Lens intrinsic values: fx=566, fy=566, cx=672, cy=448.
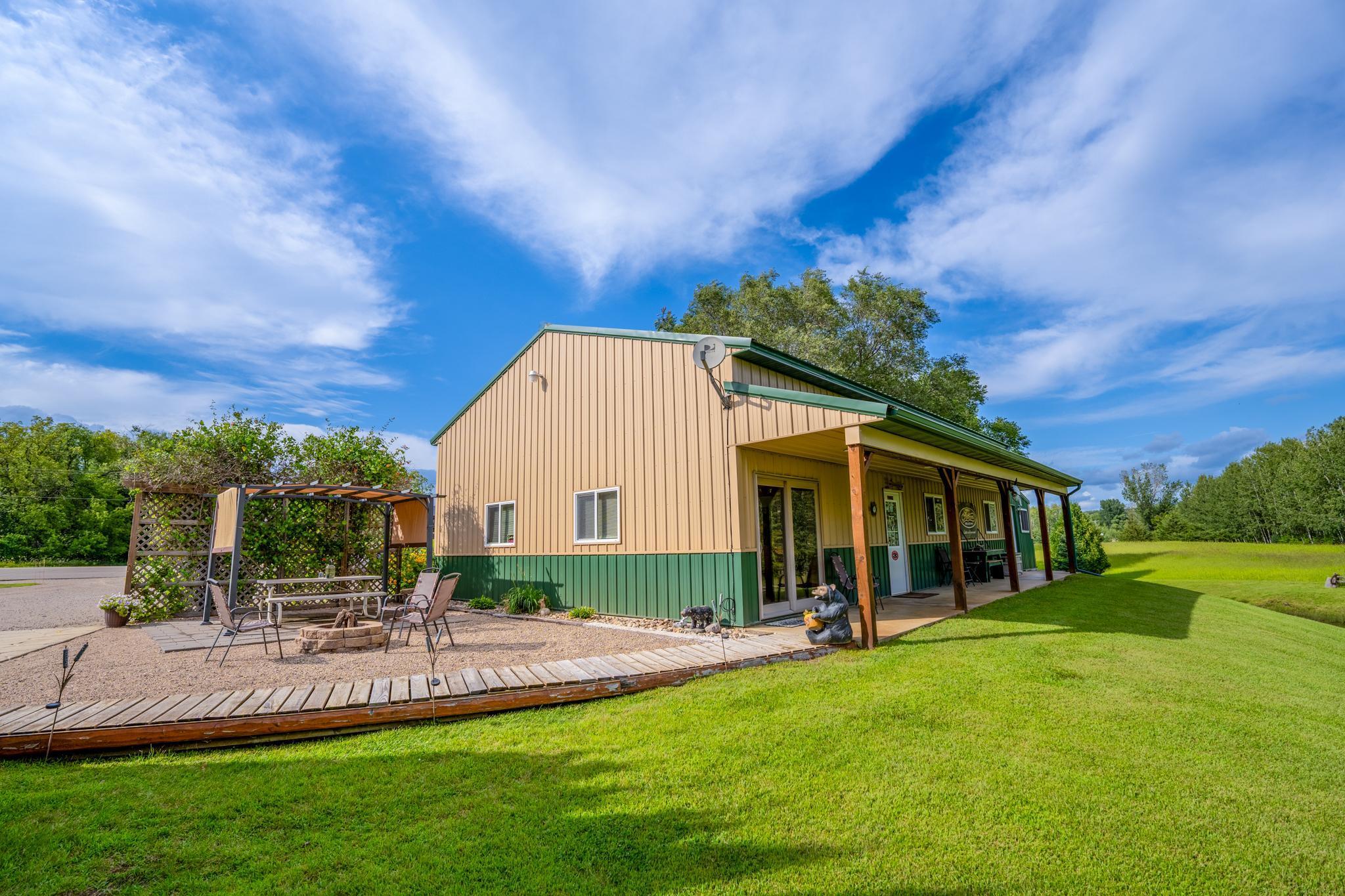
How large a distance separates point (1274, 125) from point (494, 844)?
55.2 feet

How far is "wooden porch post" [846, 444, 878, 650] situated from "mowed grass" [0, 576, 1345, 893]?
1.29 meters

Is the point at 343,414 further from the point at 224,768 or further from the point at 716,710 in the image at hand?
the point at 716,710


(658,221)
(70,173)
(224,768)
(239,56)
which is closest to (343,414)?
(70,173)

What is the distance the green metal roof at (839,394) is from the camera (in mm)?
6613

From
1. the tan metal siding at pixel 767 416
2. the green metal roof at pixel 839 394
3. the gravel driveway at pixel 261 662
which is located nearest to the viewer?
the gravel driveway at pixel 261 662

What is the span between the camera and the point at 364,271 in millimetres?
12422

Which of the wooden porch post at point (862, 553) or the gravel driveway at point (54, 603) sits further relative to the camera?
the gravel driveway at point (54, 603)

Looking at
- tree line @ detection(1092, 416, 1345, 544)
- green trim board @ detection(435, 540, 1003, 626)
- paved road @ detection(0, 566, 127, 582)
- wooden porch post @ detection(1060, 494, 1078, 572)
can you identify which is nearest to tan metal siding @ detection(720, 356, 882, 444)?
green trim board @ detection(435, 540, 1003, 626)


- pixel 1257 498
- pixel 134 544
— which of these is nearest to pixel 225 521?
pixel 134 544

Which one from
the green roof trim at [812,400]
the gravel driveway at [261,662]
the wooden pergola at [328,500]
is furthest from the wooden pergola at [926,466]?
the wooden pergola at [328,500]

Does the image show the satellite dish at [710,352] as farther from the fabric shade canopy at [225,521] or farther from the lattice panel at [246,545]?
the lattice panel at [246,545]

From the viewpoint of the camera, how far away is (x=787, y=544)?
881 cm

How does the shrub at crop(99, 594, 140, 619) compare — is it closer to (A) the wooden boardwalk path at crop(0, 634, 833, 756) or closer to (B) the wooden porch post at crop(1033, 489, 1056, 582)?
(A) the wooden boardwalk path at crop(0, 634, 833, 756)

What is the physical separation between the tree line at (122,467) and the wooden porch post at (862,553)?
9.82 metres
